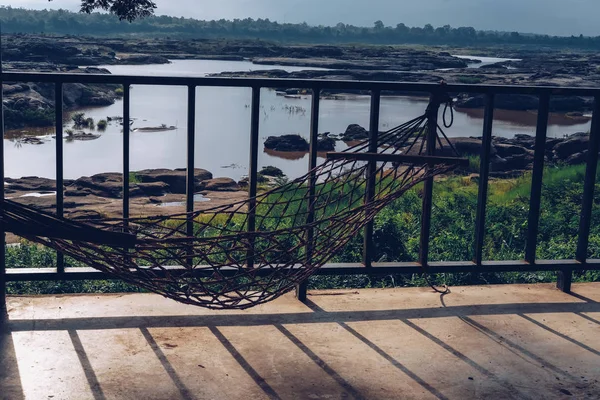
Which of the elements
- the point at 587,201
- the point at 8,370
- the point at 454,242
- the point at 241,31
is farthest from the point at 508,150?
the point at 241,31

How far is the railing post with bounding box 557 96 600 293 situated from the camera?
4.01m

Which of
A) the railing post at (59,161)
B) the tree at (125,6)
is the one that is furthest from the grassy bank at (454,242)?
the tree at (125,6)

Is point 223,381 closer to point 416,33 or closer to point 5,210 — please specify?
point 5,210

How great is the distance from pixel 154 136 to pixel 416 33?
9804cm

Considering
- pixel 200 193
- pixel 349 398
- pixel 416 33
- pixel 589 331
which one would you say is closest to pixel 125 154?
pixel 349 398

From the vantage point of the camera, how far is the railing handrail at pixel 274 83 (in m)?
3.56

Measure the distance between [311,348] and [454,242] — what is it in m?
2.38

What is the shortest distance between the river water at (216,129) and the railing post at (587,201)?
21.7 feet

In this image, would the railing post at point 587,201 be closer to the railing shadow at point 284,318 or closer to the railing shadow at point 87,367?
the railing shadow at point 284,318

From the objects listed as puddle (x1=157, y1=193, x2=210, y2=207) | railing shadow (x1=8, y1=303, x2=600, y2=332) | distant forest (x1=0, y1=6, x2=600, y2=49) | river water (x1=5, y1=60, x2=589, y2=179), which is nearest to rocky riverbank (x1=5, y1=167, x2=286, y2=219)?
puddle (x1=157, y1=193, x2=210, y2=207)

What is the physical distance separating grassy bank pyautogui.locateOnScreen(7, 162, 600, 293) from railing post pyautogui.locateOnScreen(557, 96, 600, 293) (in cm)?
59

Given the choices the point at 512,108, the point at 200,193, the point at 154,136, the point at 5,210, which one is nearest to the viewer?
the point at 5,210

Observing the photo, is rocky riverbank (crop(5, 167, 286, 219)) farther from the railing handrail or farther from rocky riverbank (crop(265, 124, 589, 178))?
the railing handrail

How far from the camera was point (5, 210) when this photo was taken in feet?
9.25
